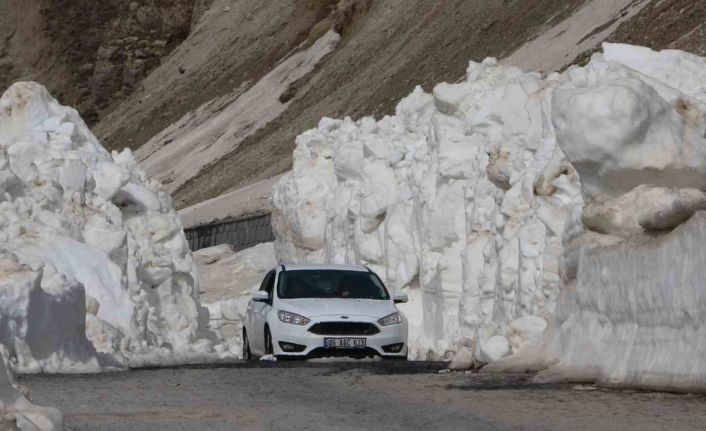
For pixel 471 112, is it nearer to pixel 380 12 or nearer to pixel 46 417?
pixel 46 417

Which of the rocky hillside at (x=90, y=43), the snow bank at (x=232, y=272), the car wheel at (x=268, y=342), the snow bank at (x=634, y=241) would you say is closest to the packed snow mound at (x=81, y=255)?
the car wheel at (x=268, y=342)

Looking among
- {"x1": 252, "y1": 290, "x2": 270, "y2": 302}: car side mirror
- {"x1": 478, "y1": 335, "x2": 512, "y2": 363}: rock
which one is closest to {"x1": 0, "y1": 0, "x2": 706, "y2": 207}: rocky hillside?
{"x1": 252, "y1": 290, "x2": 270, "y2": 302}: car side mirror

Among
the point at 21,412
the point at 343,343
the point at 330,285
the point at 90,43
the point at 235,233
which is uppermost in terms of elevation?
the point at 90,43

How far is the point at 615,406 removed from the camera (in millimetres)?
9727

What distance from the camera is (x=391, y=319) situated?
17.5 m

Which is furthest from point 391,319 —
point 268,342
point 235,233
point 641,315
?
point 235,233

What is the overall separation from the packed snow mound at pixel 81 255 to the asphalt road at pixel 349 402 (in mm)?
1377

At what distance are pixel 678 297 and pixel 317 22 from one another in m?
91.0

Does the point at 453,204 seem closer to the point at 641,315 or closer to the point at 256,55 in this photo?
the point at 641,315

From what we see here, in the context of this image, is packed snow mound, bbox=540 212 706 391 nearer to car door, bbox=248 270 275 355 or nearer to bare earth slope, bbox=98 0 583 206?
car door, bbox=248 270 275 355

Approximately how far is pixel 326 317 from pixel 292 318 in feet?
1.17

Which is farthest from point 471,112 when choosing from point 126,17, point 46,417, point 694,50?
point 126,17

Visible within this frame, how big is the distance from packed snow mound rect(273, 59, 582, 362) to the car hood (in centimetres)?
101

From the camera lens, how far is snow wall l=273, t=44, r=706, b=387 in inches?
445
